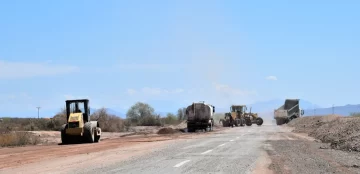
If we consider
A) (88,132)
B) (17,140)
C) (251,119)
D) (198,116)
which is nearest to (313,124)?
(198,116)

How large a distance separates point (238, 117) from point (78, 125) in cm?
4974

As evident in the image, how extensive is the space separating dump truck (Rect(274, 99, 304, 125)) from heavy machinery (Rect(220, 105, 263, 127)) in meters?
3.40

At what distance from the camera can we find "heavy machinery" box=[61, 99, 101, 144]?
3325 cm

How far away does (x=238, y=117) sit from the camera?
3155 inches

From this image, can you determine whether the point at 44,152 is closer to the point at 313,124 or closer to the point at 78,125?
the point at 78,125

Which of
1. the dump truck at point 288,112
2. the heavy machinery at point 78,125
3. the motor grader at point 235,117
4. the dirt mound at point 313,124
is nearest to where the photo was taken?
the heavy machinery at point 78,125

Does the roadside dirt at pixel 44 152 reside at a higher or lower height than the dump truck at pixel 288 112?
lower

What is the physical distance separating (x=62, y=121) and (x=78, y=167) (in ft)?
140

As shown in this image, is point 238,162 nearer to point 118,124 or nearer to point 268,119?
point 118,124

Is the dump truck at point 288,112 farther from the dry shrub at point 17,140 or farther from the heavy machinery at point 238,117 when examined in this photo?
the dry shrub at point 17,140

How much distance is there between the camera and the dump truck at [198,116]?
180ft

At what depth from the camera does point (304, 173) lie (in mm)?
14219

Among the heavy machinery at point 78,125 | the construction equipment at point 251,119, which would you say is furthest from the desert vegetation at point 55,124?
the construction equipment at point 251,119

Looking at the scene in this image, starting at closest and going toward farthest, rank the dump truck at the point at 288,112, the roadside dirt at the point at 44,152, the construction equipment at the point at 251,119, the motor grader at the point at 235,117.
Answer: the roadside dirt at the point at 44,152 → the motor grader at the point at 235,117 → the construction equipment at the point at 251,119 → the dump truck at the point at 288,112
